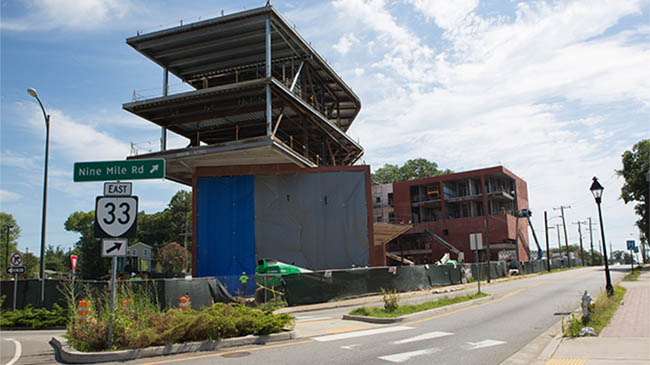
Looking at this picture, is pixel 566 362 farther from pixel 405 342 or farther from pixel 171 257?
pixel 171 257

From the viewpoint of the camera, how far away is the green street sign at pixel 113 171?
9.62 metres

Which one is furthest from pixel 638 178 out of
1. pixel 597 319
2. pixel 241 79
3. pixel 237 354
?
pixel 237 354

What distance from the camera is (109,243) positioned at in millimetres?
9078

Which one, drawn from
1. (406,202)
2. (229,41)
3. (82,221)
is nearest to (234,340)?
(229,41)

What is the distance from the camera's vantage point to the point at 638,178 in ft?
204

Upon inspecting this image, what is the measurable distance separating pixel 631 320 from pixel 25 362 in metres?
14.0

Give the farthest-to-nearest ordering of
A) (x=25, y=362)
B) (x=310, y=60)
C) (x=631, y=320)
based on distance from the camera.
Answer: (x=310, y=60) → (x=631, y=320) → (x=25, y=362)

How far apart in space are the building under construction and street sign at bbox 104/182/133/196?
72.6 feet

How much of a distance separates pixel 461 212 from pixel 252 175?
163ft

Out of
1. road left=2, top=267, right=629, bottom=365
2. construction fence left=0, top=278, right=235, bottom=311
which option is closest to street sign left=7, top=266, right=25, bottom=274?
construction fence left=0, top=278, right=235, bottom=311

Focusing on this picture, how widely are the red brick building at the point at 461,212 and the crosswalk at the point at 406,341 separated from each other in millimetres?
57115

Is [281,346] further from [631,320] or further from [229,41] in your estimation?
[229,41]

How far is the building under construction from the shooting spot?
109 ft

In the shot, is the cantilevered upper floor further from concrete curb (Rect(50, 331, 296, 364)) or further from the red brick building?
the red brick building
